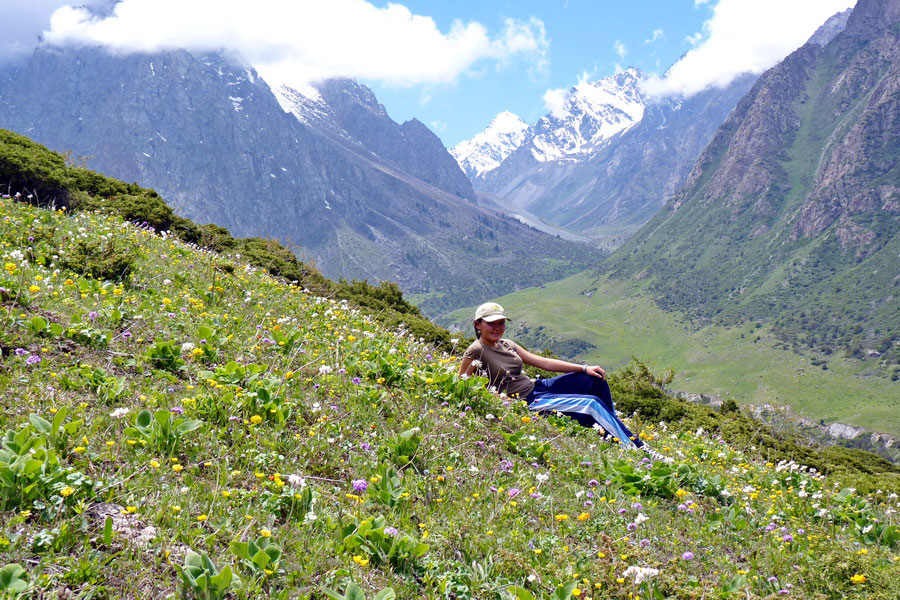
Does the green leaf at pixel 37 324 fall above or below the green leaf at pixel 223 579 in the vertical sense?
below

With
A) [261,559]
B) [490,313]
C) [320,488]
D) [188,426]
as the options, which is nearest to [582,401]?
[490,313]

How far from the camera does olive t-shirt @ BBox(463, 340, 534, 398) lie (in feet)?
31.1

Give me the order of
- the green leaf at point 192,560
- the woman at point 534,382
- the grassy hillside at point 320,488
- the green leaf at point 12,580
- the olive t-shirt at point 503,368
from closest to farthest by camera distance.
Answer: the green leaf at point 12,580, the green leaf at point 192,560, the grassy hillside at point 320,488, the woman at point 534,382, the olive t-shirt at point 503,368

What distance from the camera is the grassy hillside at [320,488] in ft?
11.5

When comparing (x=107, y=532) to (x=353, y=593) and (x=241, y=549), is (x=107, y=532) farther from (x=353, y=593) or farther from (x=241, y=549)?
(x=353, y=593)

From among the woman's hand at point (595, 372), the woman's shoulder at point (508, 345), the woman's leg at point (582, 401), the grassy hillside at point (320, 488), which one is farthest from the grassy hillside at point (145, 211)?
the grassy hillside at point (320, 488)

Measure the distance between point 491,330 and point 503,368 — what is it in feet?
2.32

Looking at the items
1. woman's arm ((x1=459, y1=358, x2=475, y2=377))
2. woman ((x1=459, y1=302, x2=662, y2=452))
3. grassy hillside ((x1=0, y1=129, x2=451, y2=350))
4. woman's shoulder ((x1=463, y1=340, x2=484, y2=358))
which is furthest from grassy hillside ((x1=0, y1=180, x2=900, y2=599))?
grassy hillside ((x1=0, y1=129, x2=451, y2=350))

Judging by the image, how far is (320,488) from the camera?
4730 millimetres

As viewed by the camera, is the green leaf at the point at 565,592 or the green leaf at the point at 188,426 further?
the green leaf at the point at 188,426

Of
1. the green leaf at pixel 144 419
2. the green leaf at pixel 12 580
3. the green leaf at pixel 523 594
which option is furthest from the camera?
the green leaf at pixel 144 419

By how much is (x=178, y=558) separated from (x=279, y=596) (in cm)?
71

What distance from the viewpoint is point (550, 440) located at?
23.6 ft

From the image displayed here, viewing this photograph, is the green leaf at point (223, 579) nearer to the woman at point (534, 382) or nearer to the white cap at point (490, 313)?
the woman at point (534, 382)
